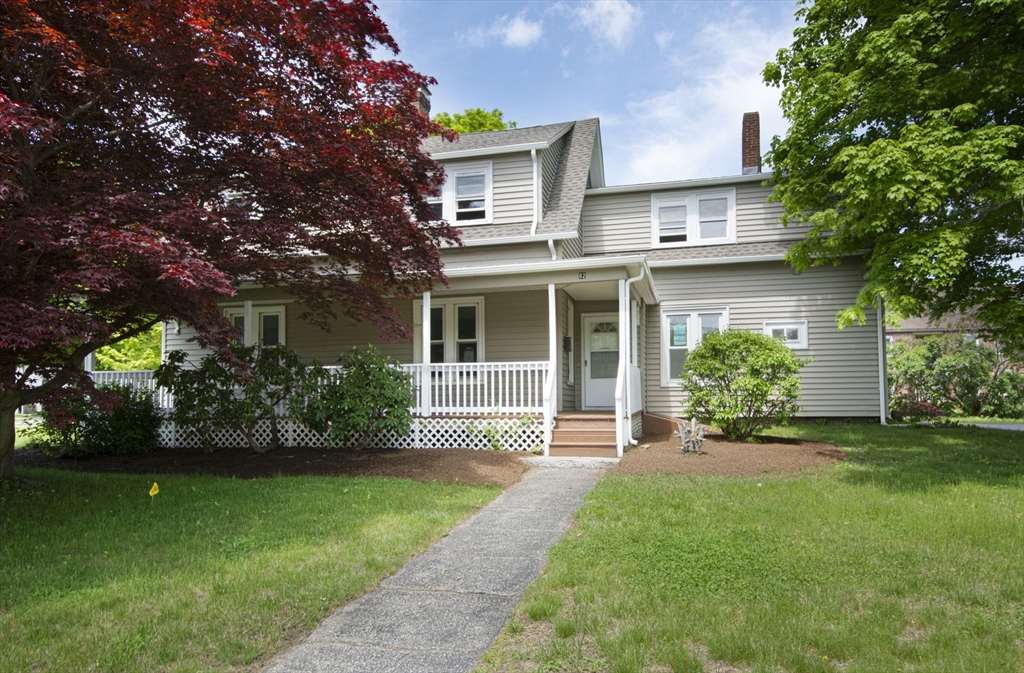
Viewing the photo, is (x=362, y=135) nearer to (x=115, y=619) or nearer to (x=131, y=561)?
(x=131, y=561)

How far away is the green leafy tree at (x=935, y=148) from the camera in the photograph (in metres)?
9.08

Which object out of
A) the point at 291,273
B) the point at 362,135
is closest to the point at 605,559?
the point at 362,135

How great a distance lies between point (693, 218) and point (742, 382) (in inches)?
220

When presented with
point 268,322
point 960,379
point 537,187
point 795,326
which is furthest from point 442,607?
point 960,379

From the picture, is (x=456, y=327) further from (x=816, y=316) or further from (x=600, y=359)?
(x=816, y=316)

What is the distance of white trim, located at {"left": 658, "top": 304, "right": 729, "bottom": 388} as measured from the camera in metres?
15.2

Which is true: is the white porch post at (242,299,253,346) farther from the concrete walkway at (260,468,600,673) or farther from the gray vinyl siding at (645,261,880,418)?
the gray vinyl siding at (645,261,880,418)

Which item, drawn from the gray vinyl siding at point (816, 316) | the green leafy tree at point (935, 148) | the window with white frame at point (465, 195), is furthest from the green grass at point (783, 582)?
the window with white frame at point (465, 195)

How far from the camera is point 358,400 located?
35.4 feet

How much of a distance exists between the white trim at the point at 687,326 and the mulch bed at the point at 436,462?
3410mm

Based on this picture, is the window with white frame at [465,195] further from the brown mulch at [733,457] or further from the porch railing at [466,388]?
the brown mulch at [733,457]

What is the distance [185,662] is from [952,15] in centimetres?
1178

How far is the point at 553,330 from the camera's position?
11211mm

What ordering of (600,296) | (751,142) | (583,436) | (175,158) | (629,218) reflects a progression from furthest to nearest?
(751,142)
(629,218)
(600,296)
(583,436)
(175,158)
